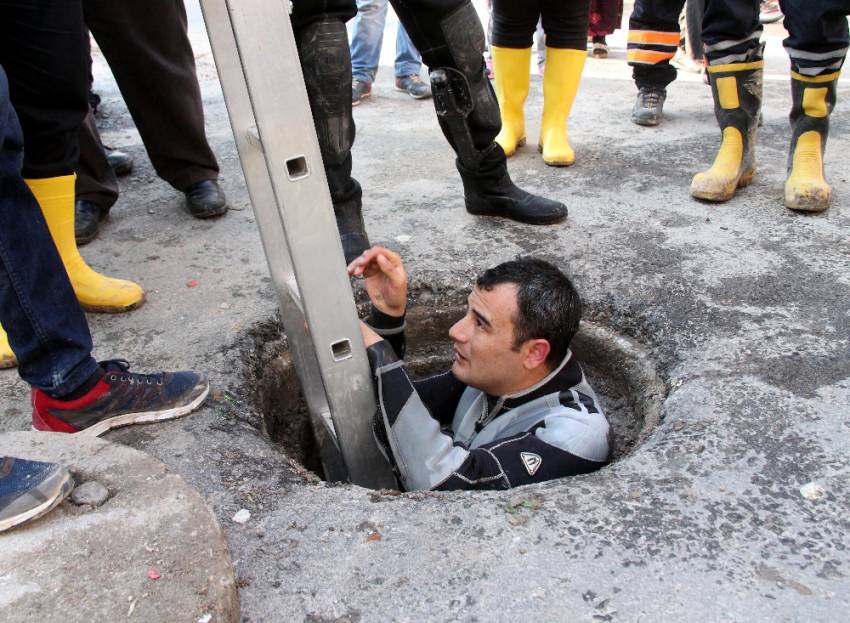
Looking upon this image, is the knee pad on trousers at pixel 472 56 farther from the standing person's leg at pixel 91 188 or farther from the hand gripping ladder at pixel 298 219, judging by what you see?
the standing person's leg at pixel 91 188

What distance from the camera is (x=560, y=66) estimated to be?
133 inches

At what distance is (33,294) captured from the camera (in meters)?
1.55

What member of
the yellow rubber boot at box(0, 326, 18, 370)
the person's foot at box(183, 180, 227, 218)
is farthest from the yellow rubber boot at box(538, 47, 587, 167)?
the yellow rubber boot at box(0, 326, 18, 370)

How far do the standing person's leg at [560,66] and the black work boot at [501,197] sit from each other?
675 millimetres

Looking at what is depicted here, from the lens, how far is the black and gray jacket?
1.63m

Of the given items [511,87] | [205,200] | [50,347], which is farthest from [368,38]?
[50,347]

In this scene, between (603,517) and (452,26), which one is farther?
(452,26)

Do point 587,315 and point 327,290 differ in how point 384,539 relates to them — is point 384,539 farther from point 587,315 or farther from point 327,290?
point 587,315

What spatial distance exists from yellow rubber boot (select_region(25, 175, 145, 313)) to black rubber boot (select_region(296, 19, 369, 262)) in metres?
0.64

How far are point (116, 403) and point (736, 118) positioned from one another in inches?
95.2

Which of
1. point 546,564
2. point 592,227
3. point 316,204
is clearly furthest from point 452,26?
point 546,564

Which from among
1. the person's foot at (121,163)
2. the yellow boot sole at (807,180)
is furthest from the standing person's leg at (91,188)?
the yellow boot sole at (807,180)

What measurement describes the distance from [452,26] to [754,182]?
1.41m

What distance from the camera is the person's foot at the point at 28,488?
130 centimetres
